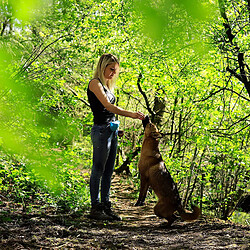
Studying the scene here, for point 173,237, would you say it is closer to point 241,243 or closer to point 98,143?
point 241,243

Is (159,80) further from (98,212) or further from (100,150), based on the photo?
(98,212)

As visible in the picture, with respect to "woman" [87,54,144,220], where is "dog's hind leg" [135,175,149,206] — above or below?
below

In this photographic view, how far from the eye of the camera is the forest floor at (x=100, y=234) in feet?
9.80

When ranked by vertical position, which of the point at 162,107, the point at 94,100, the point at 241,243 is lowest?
the point at 241,243

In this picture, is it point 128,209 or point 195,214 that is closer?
point 195,214

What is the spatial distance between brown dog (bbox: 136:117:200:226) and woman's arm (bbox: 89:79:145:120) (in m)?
0.68

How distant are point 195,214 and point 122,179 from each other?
6141mm

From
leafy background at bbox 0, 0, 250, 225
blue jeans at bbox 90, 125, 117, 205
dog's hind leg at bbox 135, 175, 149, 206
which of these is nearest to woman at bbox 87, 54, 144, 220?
blue jeans at bbox 90, 125, 117, 205

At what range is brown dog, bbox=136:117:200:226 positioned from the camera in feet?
13.3

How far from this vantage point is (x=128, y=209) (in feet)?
19.6

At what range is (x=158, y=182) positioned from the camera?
413 centimetres

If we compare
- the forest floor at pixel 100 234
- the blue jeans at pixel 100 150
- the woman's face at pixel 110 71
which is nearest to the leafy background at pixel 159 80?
the blue jeans at pixel 100 150

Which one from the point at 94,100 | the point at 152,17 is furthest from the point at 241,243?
the point at 152,17

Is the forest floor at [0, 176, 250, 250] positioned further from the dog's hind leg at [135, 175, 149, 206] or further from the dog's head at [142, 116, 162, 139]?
the dog's head at [142, 116, 162, 139]
